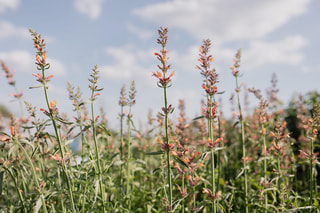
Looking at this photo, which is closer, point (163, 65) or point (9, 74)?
point (163, 65)

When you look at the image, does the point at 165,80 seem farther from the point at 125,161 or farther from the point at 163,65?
the point at 125,161

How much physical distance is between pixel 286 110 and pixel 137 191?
6.55 m

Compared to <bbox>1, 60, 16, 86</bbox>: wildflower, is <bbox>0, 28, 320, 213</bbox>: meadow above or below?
below

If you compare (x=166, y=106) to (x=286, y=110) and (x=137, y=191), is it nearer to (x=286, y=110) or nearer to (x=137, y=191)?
(x=137, y=191)

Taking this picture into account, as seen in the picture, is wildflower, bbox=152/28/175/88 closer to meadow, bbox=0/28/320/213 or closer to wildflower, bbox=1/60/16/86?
meadow, bbox=0/28/320/213

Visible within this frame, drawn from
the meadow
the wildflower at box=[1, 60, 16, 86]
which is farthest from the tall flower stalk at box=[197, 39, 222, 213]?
the wildflower at box=[1, 60, 16, 86]

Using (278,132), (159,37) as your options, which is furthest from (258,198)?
(159,37)

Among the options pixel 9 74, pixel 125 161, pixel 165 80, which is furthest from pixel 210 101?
pixel 9 74

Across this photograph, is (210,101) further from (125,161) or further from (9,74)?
(9,74)

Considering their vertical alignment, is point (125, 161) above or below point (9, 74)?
below

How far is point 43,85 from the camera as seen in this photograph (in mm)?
2562

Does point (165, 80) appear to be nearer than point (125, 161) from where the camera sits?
Yes

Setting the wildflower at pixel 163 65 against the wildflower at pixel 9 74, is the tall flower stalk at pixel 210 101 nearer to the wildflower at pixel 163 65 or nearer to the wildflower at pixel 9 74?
the wildflower at pixel 163 65

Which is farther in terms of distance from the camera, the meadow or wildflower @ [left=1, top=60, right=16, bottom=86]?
wildflower @ [left=1, top=60, right=16, bottom=86]
